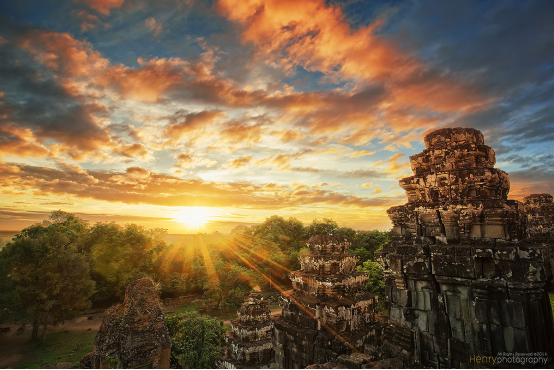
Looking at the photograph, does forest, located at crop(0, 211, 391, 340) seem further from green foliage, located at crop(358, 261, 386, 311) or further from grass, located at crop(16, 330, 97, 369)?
grass, located at crop(16, 330, 97, 369)

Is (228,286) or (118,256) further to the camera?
(118,256)

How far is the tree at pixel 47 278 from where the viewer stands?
18.0m

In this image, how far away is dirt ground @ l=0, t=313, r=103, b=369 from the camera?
53.2ft

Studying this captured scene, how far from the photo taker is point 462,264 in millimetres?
3820

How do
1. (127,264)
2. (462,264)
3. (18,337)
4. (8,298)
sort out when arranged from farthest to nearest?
(127,264), (18,337), (8,298), (462,264)

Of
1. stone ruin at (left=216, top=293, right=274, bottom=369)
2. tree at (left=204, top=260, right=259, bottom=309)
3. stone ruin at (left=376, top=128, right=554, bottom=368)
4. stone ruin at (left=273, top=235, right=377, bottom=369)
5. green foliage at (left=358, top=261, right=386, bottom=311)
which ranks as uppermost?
stone ruin at (left=376, top=128, right=554, bottom=368)

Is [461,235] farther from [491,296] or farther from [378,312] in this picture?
[378,312]

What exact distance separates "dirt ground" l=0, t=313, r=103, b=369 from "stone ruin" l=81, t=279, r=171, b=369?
1843cm

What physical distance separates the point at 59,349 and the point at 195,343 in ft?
44.9

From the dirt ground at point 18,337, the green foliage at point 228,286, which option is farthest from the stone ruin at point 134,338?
the green foliage at point 228,286

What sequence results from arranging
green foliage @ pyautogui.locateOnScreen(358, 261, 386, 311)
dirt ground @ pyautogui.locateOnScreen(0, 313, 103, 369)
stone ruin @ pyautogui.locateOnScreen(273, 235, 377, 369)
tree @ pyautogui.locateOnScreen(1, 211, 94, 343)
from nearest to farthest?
stone ruin @ pyautogui.locateOnScreen(273, 235, 377, 369)
dirt ground @ pyautogui.locateOnScreen(0, 313, 103, 369)
tree @ pyautogui.locateOnScreen(1, 211, 94, 343)
green foliage @ pyautogui.locateOnScreen(358, 261, 386, 311)

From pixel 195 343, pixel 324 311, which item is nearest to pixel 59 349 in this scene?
pixel 195 343


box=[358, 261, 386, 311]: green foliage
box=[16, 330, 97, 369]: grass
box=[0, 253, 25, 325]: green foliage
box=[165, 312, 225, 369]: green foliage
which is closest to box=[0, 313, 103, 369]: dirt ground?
box=[16, 330, 97, 369]: grass

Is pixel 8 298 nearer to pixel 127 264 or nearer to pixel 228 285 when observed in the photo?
pixel 127 264
